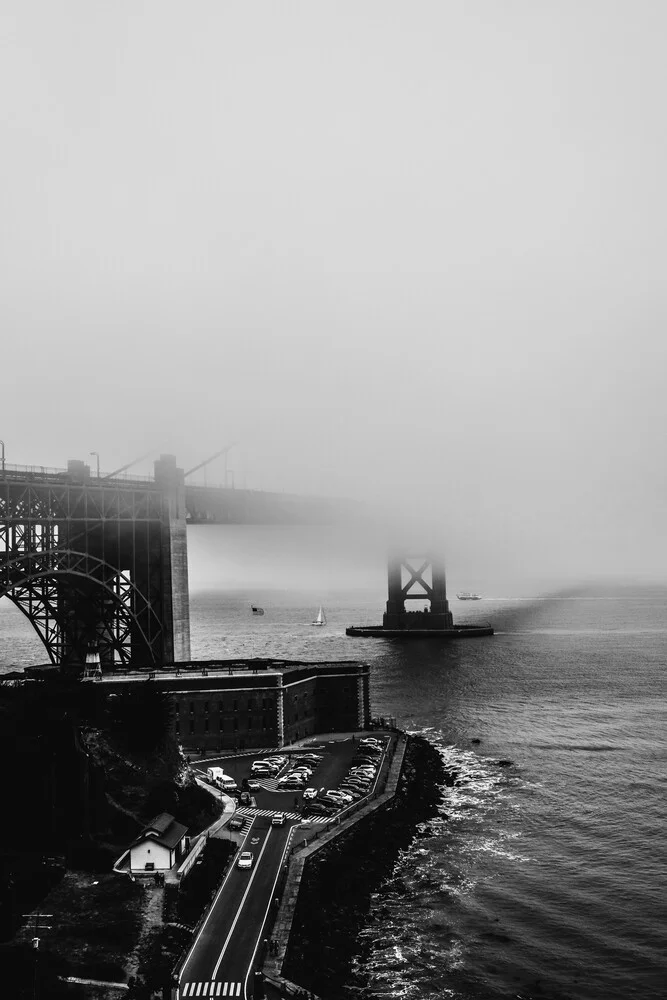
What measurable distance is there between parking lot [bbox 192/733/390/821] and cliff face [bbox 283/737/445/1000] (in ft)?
6.94

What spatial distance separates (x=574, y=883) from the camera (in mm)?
39531

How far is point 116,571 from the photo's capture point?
203 feet

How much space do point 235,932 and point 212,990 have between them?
3.89 meters

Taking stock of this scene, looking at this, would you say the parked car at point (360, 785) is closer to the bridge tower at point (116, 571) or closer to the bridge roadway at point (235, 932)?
the bridge roadway at point (235, 932)

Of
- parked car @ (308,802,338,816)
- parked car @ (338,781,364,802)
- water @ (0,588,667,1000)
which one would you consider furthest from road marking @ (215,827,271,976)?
parked car @ (338,781,364,802)

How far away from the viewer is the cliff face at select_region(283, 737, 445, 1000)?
99.3 feet

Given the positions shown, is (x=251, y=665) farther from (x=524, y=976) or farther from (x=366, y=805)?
(x=524, y=976)

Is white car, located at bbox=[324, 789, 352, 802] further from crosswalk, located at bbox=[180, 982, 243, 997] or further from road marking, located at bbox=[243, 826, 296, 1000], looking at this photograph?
crosswalk, located at bbox=[180, 982, 243, 997]

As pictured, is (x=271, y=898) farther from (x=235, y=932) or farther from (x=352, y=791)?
(x=352, y=791)

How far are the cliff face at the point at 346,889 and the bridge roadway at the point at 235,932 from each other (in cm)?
130

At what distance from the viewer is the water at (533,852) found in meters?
32.0

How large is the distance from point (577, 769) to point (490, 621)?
450 ft

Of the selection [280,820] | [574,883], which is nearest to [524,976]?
[574,883]

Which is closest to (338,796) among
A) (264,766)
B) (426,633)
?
(264,766)
